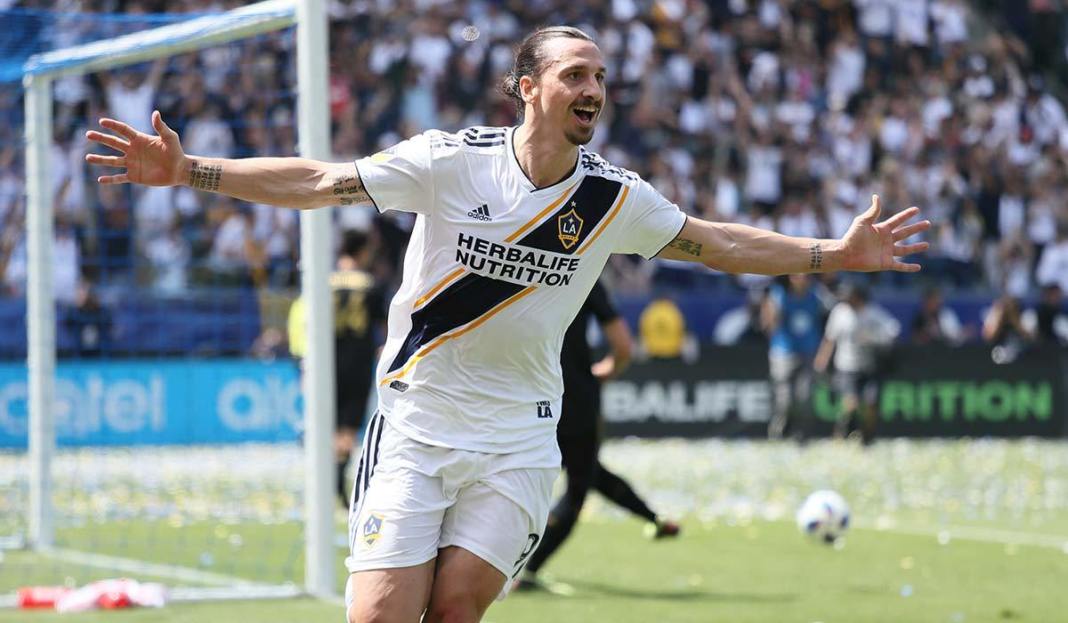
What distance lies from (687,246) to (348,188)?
126 cm

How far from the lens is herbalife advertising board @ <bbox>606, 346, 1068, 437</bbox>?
23.2 meters

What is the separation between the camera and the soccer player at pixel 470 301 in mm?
5297

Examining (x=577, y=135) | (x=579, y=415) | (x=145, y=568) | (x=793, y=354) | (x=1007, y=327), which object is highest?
(x=577, y=135)

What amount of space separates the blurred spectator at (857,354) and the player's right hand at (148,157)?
1806cm

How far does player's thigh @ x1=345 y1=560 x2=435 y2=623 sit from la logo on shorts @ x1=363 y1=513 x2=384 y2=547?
10cm

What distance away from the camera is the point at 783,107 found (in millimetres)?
28594

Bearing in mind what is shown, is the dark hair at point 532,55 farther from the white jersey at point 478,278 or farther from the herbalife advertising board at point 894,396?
the herbalife advertising board at point 894,396

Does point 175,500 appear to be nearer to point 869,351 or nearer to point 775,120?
point 869,351

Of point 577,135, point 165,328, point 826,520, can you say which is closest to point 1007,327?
point 165,328

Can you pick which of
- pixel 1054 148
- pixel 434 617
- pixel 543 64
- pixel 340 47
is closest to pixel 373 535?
pixel 434 617

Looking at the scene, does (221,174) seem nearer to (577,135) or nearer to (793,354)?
(577,135)

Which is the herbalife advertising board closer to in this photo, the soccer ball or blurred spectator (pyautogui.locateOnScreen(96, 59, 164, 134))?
blurred spectator (pyautogui.locateOnScreen(96, 59, 164, 134))

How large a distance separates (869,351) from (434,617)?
1796cm

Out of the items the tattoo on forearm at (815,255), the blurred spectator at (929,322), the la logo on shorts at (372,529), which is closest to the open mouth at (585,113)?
the tattoo on forearm at (815,255)
